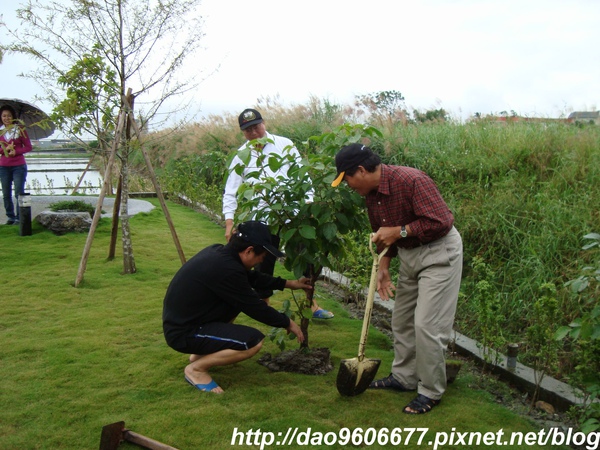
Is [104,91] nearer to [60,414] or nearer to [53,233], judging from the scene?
[53,233]

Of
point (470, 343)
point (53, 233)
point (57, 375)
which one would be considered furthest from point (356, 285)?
point (53, 233)

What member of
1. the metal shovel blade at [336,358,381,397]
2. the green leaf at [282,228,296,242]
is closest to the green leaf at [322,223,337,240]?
the green leaf at [282,228,296,242]

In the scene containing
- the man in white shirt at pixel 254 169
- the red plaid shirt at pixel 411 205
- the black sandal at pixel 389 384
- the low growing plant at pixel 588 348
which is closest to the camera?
the low growing plant at pixel 588 348

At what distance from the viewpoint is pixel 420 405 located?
3.49 m

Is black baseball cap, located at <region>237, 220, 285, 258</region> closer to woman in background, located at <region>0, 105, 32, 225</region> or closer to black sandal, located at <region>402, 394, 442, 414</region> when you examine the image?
black sandal, located at <region>402, 394, 442, 414</region>

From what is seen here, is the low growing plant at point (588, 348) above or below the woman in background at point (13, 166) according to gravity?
below

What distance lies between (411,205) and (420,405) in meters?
1.25

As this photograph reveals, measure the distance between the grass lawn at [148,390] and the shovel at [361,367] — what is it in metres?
0.11

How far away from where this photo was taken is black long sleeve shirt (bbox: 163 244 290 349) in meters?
3.68

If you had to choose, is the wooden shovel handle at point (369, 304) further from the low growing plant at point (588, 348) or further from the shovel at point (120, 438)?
the shovel at point (120, 438)

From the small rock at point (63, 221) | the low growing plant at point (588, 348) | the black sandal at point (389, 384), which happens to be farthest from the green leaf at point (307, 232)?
the small rock at point (63, 221)

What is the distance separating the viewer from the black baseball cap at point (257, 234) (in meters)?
3.64

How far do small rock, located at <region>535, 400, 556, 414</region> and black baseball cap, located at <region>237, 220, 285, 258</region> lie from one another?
1.93 metres

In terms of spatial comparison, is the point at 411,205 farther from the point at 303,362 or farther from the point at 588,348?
the point at 303,362
